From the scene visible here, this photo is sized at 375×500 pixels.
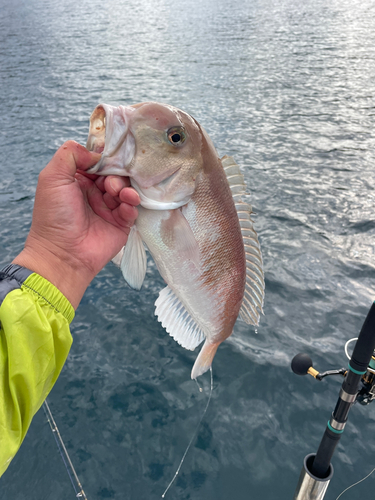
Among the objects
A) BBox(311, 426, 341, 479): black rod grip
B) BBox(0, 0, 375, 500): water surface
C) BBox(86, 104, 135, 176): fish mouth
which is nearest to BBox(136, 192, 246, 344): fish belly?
BBox(86, 104, 135, 176): fish mouth

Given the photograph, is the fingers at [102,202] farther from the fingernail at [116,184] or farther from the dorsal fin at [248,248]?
the dorsal fin at [248,248]

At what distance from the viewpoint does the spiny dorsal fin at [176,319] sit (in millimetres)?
2266

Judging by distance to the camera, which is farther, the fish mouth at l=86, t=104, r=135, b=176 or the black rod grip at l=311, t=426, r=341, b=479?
the black rod grip at l=311, t=426, r=341, b=479

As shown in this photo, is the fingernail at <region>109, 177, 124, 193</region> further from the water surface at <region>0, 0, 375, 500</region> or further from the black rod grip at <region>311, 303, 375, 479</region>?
the water surface at <region>0, 0, 375, 500</region>

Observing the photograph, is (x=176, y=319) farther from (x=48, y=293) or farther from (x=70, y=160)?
(x=70, y=160)

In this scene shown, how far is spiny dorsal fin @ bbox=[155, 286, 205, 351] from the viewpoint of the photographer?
227cm

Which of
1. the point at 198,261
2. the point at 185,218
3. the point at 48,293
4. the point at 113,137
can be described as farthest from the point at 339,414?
the point at 113,137

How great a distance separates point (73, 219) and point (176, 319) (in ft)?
2.70

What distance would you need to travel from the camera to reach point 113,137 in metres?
1.78

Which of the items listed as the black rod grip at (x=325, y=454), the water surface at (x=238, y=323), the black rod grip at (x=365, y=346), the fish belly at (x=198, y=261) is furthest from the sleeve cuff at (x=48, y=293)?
the water surface at (x=238, y=323)

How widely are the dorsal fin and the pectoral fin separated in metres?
0.58

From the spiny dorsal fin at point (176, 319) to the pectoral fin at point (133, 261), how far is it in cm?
18

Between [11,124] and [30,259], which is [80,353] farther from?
[11,124]

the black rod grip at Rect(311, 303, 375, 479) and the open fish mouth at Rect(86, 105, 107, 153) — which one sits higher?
the open fish mouth at Rect(86, 105, 107, 153)
